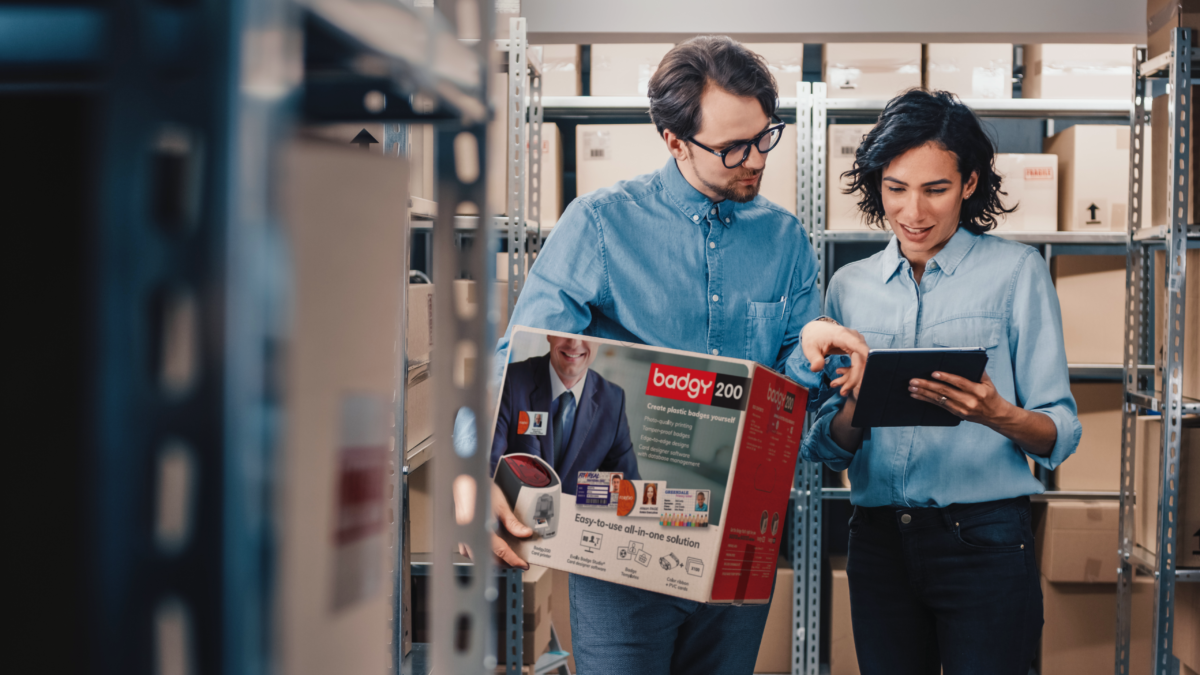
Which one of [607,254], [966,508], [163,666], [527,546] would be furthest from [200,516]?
[966,508]

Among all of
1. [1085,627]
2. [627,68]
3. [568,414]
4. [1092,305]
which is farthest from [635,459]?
[1085,627]

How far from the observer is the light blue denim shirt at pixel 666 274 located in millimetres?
1296

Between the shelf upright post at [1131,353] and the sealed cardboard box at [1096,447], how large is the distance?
1.44 ft

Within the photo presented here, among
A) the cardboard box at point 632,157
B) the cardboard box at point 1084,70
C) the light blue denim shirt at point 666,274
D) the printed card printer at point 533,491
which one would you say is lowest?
the printed card printer at point 533,491

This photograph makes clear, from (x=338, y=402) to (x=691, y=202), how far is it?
1.09 m

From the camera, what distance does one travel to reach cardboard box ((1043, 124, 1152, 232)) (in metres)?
2.75

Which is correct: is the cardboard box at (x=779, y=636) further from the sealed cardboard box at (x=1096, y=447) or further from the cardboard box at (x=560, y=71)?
the cardboard box at (x=560, y=71)

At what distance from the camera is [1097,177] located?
2771 mm

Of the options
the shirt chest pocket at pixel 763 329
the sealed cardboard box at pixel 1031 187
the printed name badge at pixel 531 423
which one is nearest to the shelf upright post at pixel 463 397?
the printed name badge at pixel 531 423

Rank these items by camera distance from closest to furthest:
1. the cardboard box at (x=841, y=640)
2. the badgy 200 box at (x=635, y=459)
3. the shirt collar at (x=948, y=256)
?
the badgy 200 box at (x=635, y=459) < the shirt collar at (x=948, y=256) < the cardboard box at (x=841, y=640)

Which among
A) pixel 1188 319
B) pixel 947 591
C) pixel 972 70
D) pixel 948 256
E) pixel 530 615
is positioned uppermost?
pixel 972 70

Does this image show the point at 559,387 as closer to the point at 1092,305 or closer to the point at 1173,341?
the point at 1173,341

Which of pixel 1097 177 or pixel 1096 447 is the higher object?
pixel 1097 177

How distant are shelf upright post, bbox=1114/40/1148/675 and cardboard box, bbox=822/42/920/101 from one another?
696mm
